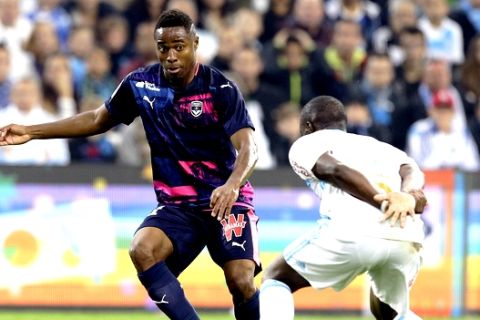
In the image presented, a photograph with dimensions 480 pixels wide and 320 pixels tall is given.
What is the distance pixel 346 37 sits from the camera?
48.9ft

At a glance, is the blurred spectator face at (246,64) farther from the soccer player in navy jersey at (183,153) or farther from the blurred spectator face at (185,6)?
the soccer player in navy jersey at (183,153)

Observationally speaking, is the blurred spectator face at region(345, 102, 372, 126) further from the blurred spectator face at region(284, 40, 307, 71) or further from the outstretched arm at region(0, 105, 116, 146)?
the outstretched arm at region(0, 105, 116, 146)

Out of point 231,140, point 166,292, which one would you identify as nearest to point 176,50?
point 231,140

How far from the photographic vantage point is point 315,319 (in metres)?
12.5

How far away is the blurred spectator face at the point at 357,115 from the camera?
46.0 feet

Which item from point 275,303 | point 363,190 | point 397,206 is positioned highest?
point 363,190

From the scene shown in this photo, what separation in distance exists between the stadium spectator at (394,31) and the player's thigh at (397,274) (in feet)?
26.8

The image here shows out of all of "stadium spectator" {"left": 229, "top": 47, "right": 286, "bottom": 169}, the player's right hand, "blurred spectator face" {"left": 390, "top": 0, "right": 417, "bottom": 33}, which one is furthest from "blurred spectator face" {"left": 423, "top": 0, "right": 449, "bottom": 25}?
Result: the player's right hand

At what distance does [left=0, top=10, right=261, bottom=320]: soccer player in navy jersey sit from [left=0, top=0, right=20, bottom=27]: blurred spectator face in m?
6.67

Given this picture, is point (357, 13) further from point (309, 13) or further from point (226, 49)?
point (226, 49)

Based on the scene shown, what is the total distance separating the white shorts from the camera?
23.9 feet

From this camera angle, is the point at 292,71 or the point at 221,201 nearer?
the point at 221,201

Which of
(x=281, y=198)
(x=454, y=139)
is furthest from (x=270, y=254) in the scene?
(x=454, y=139)

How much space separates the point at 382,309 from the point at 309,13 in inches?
304
